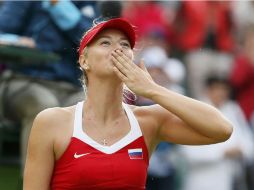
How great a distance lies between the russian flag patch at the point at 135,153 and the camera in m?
4.49

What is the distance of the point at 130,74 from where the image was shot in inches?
172

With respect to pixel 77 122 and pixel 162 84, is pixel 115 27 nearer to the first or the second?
pixel 77 122

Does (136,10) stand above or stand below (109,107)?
above

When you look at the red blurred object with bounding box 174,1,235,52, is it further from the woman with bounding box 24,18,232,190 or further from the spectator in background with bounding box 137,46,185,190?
the woman with bounding box 24,18,232,190

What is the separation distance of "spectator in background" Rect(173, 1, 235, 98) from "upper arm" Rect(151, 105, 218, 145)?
494 cm

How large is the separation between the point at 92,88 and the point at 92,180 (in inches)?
19.6

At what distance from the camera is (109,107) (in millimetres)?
4609

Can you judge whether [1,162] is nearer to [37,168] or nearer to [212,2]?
[37,168]

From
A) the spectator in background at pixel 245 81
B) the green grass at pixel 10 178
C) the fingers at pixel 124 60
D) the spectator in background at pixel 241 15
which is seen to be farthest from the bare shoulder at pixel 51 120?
the spectator in background at pixel 241 15

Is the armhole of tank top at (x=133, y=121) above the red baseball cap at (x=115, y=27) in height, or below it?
below

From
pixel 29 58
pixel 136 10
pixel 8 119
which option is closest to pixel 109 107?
pixel 29 58

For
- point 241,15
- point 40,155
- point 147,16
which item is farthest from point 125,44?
point 241,15

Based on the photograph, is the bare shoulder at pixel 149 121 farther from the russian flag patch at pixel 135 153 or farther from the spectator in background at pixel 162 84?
the spectator in background at pixel 162 84

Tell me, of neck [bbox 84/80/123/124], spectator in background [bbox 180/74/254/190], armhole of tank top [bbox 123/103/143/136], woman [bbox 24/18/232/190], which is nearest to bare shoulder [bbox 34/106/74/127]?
→ woman [bbox 24/18/232/190]
